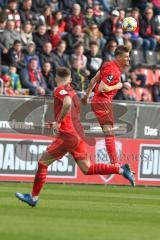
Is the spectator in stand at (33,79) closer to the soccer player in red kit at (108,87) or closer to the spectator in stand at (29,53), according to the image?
the spectator in stand at (29,53)

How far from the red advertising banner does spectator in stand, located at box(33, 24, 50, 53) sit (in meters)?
5.58

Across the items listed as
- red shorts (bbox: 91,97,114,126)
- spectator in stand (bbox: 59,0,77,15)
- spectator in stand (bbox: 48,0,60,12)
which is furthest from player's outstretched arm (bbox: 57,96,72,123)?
spectator in stand (bbox: 59,0,77,15)

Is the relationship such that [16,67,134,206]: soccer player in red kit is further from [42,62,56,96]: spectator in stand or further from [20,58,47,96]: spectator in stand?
[42,62,56,96]: spectator in stand

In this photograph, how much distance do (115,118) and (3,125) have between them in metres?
2.56

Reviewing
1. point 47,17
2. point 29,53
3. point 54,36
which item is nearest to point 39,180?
point 29,53

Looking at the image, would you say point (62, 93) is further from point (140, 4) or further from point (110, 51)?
point (140, 4)

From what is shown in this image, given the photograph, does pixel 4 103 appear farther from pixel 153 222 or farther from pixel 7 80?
pixel 153 222

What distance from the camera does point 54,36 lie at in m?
26.3

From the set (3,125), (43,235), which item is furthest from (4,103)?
(43,235)

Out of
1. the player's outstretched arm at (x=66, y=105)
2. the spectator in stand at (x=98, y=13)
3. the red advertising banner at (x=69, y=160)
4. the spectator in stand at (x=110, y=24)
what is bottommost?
the red advertising banner at (x=69, y=160)

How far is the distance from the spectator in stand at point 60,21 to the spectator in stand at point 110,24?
1554 mm

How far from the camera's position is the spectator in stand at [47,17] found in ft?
87.1

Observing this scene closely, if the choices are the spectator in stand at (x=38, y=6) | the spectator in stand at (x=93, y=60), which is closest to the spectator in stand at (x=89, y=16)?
the spectator in stand at (x=38, y=6)

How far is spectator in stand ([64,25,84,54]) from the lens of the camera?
26656 mm
